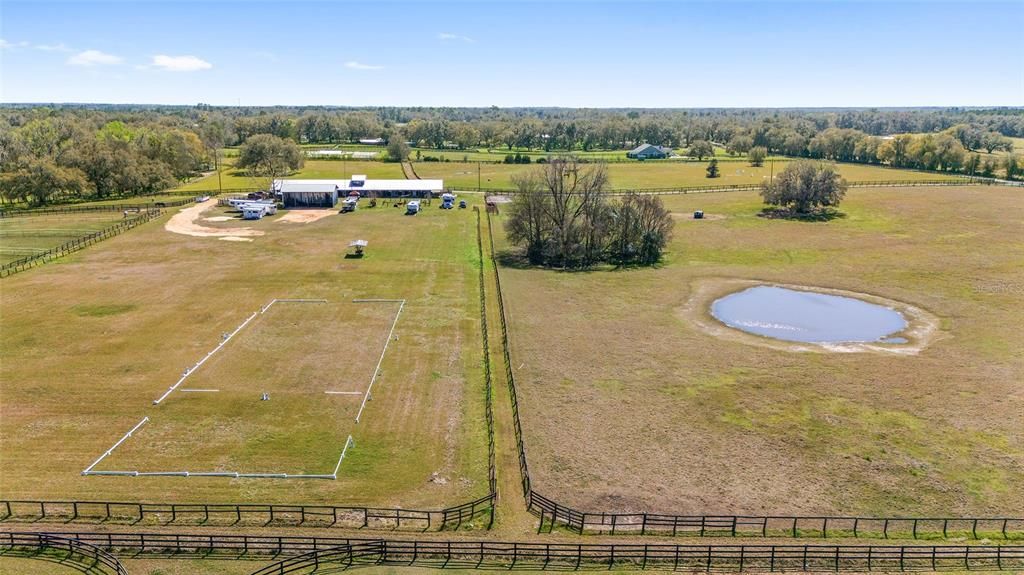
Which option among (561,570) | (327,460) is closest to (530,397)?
(327,460)

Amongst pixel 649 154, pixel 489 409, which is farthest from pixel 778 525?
pixel 649 154

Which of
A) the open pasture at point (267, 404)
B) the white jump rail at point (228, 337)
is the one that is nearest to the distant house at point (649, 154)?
the white jump rail at point (228, 337)

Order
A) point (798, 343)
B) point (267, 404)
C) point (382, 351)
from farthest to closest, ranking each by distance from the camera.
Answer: point (798, 343) → point (382, 351) → point (267, 404)

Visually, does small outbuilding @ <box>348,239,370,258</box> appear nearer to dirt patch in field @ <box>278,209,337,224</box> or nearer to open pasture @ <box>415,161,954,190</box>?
dirt patch in field @ <box>278,209,337,224</box>

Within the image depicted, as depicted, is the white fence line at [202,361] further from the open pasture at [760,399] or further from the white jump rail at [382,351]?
the open pasture at [760,399]

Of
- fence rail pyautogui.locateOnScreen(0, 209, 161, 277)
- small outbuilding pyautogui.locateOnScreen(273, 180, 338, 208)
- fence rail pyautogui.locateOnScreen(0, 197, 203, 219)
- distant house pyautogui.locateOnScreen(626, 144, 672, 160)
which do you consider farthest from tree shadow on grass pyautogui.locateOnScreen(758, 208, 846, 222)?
distant house pyautogui.locateOnScreen(626, 144, 672, 160)

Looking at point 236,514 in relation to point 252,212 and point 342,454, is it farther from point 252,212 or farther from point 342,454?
point 252,212
